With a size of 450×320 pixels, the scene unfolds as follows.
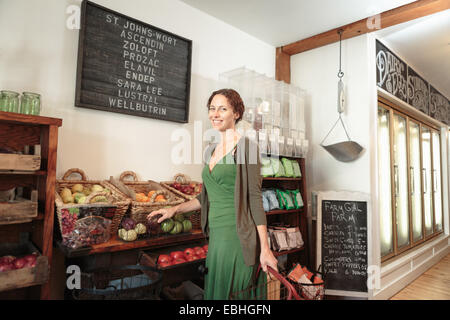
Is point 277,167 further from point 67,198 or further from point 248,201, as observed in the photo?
point 67,198

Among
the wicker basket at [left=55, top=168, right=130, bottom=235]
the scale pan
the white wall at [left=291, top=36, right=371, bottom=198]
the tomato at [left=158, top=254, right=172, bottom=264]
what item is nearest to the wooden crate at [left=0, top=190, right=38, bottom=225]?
the wicker basket at [left=55, top=168, right=130, bottom=235]

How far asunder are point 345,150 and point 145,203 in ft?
6.75

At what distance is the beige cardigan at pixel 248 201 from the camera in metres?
1.39

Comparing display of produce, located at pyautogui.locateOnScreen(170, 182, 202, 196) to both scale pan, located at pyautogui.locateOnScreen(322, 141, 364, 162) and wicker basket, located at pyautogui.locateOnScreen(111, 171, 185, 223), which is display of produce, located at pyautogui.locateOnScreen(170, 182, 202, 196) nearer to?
wicker basket, located at pyautogui.locateOnScreen(111, 171, 185, 223)

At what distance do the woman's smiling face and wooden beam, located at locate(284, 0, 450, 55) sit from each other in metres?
2.09

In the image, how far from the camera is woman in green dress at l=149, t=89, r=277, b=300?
1396 millimetres

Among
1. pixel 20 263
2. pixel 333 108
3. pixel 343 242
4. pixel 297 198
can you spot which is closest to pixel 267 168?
pixel 297 198

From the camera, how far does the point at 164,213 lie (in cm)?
177

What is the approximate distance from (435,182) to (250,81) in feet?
14.7

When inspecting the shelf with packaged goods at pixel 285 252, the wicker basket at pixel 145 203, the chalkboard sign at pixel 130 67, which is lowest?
the shelf with packaged goods at pixel 285 252

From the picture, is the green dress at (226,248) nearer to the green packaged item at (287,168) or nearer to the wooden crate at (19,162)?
the wooden crate at (19,162)

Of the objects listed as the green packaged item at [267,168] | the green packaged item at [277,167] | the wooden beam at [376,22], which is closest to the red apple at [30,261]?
the green packaged item at [267,168]

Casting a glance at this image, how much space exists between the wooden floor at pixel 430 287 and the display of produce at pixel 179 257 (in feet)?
8.02

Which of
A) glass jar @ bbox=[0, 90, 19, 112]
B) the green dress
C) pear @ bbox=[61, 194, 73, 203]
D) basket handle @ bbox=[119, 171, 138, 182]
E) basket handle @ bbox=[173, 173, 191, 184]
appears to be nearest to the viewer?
the green dress
